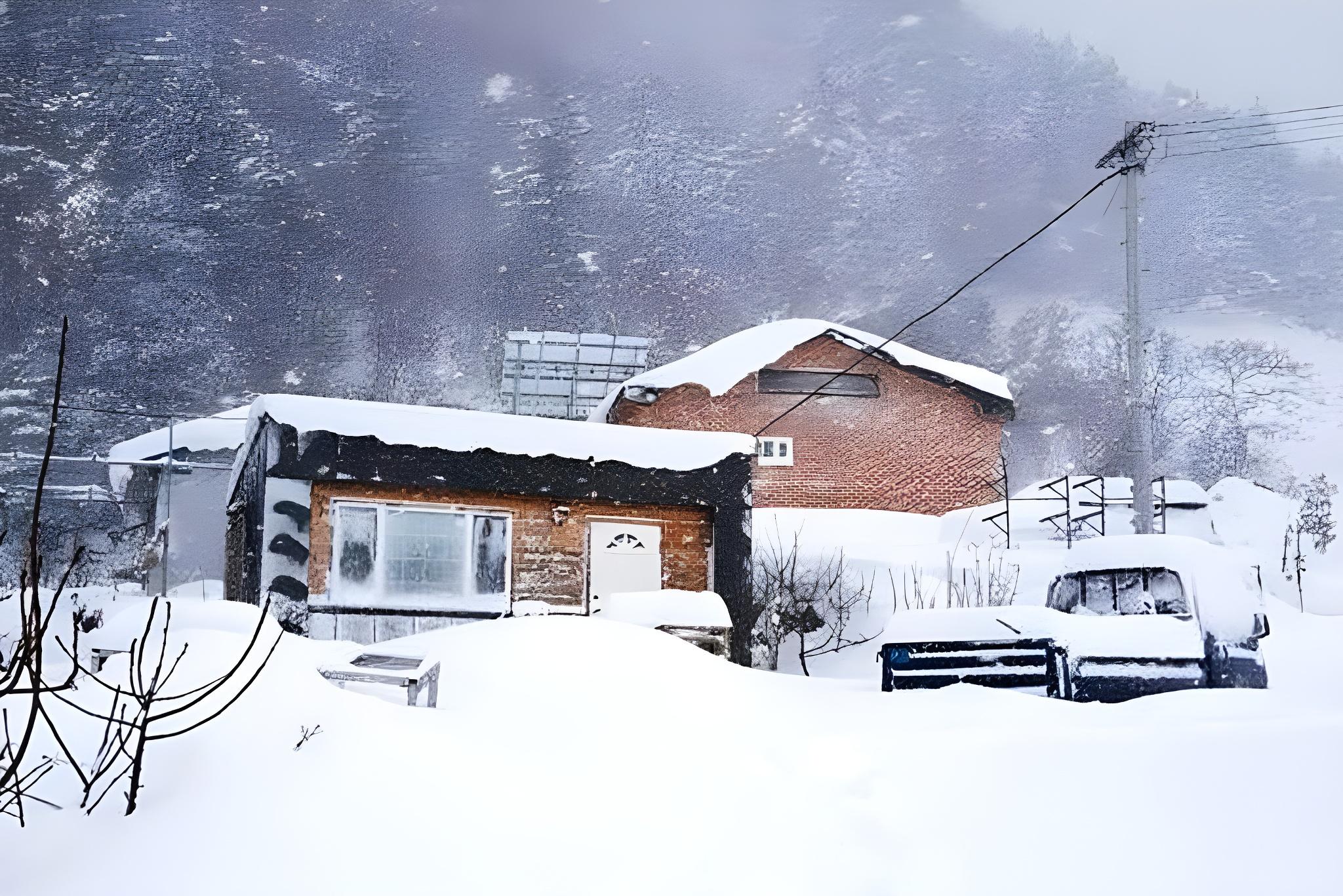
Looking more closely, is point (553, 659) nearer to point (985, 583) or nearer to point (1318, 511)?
point (985, 583)

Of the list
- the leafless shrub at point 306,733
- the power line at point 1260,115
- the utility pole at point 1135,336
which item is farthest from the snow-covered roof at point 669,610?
the power line at point 1260,115

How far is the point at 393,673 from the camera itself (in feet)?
13.1

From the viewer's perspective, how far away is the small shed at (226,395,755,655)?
8.04 m

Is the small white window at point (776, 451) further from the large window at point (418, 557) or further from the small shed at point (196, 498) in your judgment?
the small shed at point (196, 498)

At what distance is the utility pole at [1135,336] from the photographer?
8.74 meters

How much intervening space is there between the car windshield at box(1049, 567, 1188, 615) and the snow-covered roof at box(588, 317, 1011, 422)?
766 centimetres

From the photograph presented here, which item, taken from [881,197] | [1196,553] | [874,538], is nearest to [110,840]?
[1196,553]

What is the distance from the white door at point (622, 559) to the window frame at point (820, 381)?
21.9 ft

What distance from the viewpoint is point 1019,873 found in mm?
2785

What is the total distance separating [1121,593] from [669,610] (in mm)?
3130

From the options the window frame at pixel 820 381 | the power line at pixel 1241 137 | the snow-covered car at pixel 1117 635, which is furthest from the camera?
the window frame at pixel 820 381

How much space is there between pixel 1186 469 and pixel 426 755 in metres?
18.9

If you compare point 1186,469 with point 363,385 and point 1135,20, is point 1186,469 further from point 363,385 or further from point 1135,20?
point 363,385

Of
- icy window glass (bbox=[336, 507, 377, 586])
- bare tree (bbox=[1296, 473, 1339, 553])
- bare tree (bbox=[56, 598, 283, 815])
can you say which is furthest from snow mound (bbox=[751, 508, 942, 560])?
bare tree (bbox=[56, 598, 283, 815])
